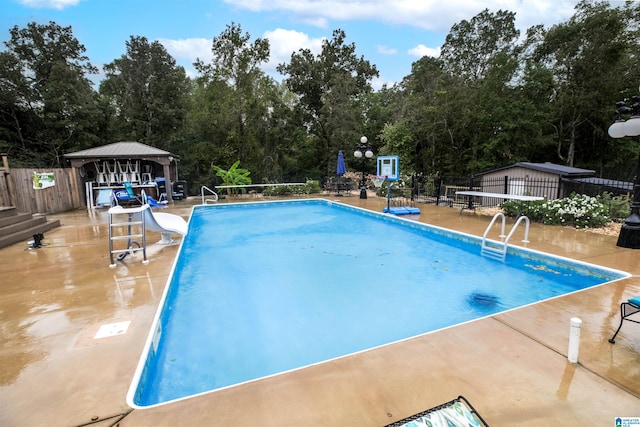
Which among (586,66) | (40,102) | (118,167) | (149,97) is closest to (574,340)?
(118,167)

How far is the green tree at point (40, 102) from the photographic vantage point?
18.0m

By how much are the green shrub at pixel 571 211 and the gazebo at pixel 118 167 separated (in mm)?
12637

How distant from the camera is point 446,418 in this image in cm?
155

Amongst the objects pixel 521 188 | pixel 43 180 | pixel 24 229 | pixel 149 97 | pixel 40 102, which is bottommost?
pixel 24 229

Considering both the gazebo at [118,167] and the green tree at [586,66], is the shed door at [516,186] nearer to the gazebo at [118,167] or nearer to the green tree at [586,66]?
the green tree at [586,66]

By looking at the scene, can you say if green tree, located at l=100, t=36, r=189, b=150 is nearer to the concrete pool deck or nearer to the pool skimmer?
the concrete pool deck

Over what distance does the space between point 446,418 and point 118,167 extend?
1559 cm

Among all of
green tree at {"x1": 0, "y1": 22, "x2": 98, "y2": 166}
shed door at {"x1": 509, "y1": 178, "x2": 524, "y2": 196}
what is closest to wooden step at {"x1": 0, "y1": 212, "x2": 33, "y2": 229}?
green tree at {"x1": 0, "y1": 22, "x2": 98, "y2": 166}

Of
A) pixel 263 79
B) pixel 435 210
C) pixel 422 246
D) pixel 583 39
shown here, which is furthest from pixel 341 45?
pixel 422 246

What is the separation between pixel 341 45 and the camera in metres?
22.1

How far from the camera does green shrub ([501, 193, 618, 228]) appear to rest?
713cm

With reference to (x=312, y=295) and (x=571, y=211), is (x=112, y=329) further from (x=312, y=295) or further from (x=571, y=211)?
(x=571, y=211)

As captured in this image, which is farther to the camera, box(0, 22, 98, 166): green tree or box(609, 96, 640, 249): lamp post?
box(0, 22, 98, 166): green tree

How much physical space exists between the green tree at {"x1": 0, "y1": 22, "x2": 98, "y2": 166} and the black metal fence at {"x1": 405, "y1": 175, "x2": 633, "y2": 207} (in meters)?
20.7
